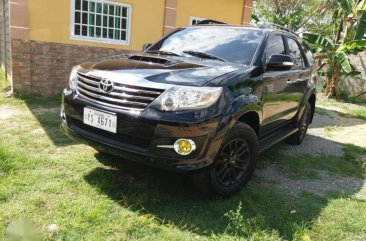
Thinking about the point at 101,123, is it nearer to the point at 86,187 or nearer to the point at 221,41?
the point at 86,187

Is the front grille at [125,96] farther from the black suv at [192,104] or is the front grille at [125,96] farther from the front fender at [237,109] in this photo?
the front fender at [237,109]

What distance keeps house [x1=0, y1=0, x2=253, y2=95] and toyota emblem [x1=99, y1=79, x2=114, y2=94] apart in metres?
5.24

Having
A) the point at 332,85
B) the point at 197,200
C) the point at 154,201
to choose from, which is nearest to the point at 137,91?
the point at 154,201

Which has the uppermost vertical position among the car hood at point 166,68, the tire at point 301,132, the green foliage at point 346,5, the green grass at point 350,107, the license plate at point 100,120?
the green foliage at point 346,5

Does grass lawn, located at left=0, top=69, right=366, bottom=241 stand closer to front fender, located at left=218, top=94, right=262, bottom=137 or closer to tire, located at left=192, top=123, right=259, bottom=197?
tire, located at left=192, top=123, right=259, bottom=197

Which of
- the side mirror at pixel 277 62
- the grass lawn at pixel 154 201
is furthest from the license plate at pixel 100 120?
the side mirror at pixel 277 62

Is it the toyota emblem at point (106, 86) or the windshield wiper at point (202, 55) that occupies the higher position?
the windshield wiper at point (202, 55)

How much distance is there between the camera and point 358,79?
12414mm

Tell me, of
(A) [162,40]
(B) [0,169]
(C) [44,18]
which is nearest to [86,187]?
(B) [0,169]

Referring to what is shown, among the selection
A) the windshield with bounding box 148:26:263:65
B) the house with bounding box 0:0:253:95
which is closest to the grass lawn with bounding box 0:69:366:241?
the windshield with bounding box 148:26:263:65

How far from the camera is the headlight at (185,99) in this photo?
2922mm

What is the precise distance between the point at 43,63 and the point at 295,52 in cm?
550

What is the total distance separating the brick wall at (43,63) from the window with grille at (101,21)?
1.34ft

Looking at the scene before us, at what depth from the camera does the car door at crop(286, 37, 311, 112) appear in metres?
4.91
